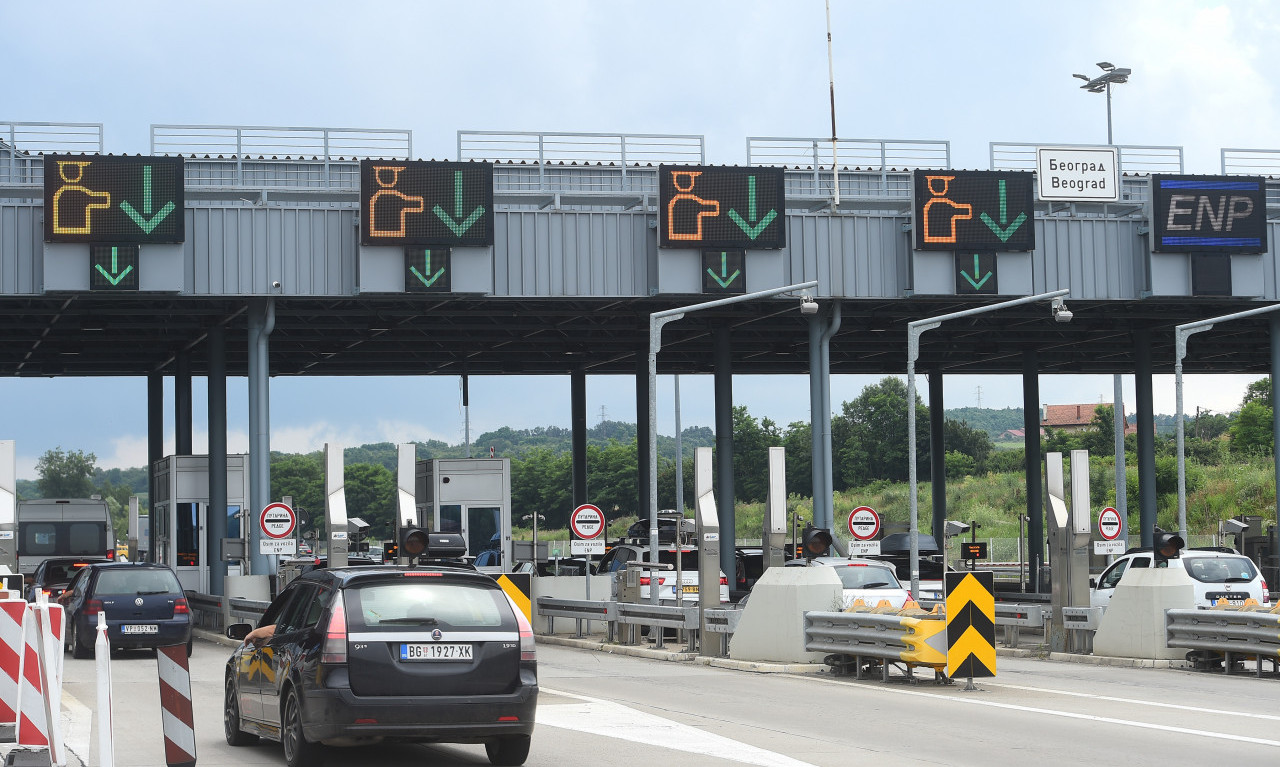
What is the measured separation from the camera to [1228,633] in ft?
67.8

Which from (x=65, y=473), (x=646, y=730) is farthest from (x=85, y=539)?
(x=65, y=473)

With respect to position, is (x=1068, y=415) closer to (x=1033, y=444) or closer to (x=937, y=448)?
(x=937, y=448)

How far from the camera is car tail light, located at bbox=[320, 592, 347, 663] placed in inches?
438

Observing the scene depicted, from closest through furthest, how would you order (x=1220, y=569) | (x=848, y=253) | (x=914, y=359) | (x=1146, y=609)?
(x=1146, y=609), (x=1220, y=569), (x=914, y=359), (x=848, y=253)

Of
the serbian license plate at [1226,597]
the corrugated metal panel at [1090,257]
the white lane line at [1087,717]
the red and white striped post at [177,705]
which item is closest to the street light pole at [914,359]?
the corrugated metal panel at [1090,257]

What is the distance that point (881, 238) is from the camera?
3616cm

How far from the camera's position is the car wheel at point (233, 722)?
1331cm

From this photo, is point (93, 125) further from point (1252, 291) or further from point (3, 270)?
point (1252, 291)

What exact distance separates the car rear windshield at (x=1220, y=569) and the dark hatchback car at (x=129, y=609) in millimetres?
16102

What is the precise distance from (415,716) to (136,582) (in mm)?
16222

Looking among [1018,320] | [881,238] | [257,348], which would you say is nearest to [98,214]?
[257,348]

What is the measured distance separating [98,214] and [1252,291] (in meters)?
25.2

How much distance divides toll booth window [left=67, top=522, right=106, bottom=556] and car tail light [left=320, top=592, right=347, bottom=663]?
35.7 metres

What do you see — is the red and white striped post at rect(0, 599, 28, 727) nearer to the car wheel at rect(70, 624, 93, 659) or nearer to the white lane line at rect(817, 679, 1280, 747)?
the white lane line at rect(817, 679, 1280, 747)
